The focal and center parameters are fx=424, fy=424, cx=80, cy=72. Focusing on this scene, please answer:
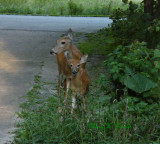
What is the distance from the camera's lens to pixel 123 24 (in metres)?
10.2

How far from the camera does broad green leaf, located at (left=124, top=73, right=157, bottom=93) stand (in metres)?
6.31

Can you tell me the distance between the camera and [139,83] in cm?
639

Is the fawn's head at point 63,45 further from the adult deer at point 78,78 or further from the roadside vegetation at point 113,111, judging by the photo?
the adult deer at point 78,78

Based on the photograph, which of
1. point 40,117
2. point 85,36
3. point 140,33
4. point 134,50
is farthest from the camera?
point 85,36

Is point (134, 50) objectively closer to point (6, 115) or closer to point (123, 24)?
point (6, 115)

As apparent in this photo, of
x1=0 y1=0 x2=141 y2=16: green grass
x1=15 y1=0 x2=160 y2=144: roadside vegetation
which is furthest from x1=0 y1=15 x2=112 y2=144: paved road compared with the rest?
x1=0 y1=0 x2=141 y2=16: green grass

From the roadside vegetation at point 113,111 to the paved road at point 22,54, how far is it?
0.23 meters

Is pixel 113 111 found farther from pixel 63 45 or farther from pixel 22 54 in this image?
pixel 22 54

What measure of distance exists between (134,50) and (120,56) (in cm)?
25

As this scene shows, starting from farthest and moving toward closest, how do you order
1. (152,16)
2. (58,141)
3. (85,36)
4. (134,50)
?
(85,36) < (152,16) < (134,50) < (58,141)

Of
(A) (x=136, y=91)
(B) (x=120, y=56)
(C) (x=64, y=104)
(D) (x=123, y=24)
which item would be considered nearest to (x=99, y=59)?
(D) (x=123, y=24)

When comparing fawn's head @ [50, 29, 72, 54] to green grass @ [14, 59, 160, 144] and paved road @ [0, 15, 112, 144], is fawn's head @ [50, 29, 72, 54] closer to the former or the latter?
paved road @ [0, 15, 112, 144]

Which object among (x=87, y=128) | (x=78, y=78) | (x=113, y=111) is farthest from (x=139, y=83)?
(x=87, y=128)

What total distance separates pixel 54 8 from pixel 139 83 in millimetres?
18020
